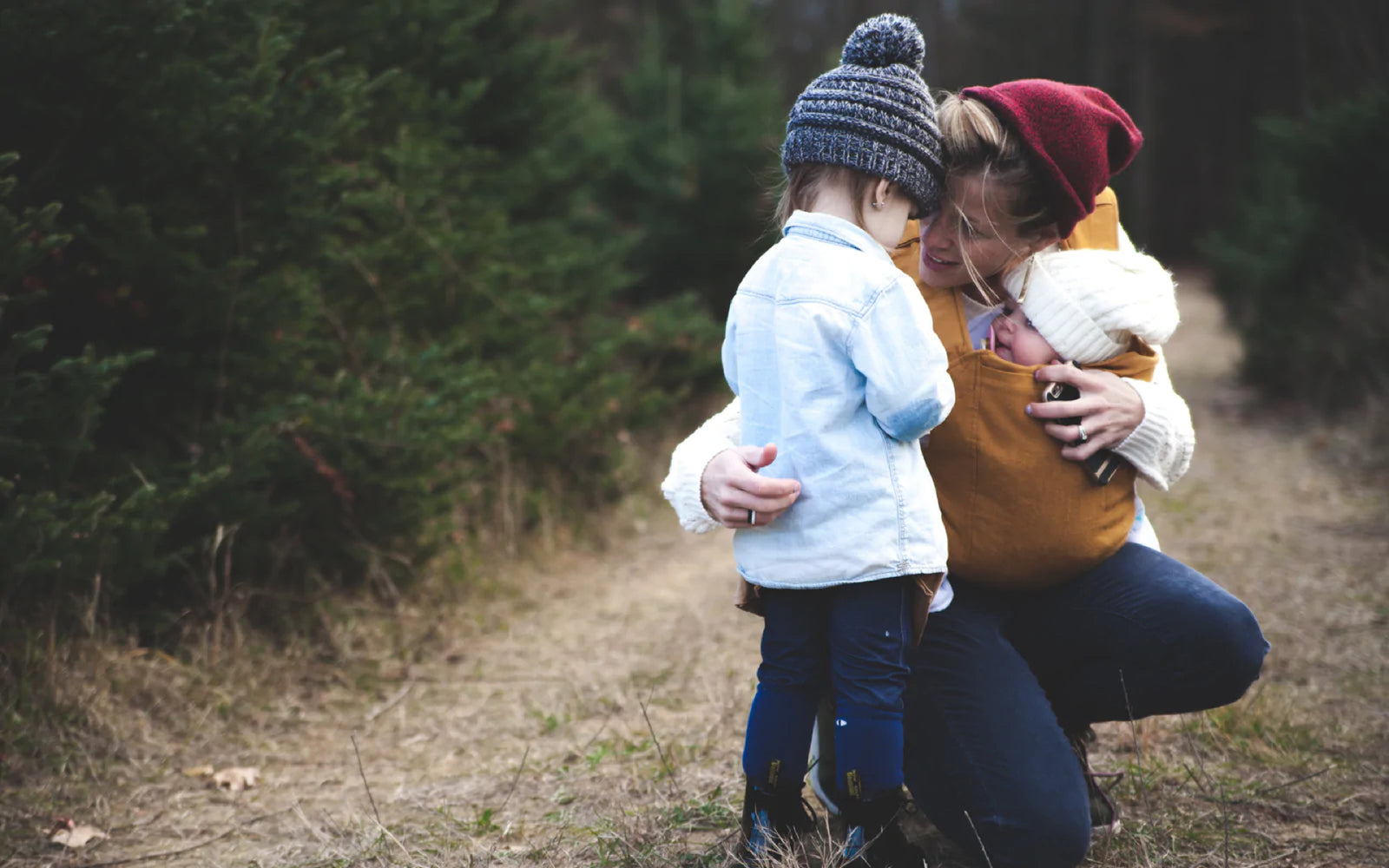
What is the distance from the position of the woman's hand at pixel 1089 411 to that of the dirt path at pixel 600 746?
840mm

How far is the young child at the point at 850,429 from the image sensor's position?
1.91m

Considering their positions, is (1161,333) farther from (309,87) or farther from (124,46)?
(309,87)

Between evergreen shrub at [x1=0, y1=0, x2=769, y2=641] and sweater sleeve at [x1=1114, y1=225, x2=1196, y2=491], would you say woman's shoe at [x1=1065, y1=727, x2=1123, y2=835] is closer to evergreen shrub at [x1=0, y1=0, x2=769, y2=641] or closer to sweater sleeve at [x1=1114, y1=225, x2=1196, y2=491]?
sweater sleeve at [x1=1114, y1=225, x2=1196, y2=491]

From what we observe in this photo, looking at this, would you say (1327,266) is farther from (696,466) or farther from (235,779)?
(235,779)

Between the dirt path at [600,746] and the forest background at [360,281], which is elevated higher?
the forest background at [360,281]

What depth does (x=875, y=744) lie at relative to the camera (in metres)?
1.94

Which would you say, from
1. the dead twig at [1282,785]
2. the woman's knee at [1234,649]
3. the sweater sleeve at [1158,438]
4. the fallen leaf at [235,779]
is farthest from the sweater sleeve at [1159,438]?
the fallen leaf at [235,779]

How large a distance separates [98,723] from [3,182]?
1.50m

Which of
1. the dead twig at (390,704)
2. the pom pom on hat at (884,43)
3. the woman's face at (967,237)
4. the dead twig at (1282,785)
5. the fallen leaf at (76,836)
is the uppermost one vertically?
the pom pom on hat at (884,43)

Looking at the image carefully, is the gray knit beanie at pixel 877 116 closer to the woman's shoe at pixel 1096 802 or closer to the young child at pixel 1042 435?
the young child at pixel 1042 435

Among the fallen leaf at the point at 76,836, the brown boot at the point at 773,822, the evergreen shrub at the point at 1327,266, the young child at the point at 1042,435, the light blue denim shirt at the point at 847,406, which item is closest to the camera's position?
the light blue denim shirt at the point at 847,406

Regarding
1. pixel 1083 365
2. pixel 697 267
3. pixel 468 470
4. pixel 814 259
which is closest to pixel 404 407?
pixel 468 470

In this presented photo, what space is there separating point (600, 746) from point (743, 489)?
1432 millimetres

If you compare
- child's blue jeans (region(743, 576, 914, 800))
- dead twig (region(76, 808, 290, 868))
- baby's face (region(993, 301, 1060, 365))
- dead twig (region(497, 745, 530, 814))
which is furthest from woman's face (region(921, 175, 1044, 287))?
dead twig (region(76, 808, 290, 868))
